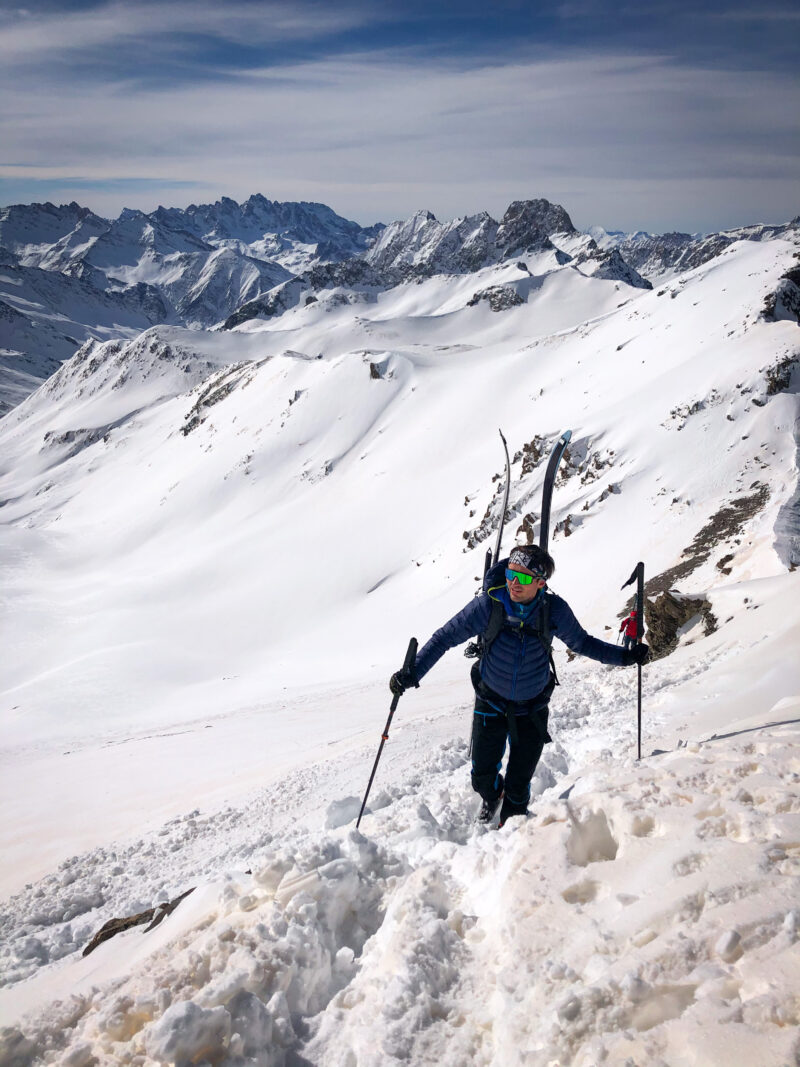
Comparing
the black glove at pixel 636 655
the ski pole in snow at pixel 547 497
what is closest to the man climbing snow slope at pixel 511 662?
the black glove at pixel 636 655

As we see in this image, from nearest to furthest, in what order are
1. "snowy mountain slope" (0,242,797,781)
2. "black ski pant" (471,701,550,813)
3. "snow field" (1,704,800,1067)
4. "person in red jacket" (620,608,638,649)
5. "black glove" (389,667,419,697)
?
"snow field" (1,704,800,1067)
"black ski pant" (471,701,550,813)
"black glove" (389,667,419,697)
"person in red jacket" (620,608,638,649)
"snowy mountain slope" (0,242,797,781)

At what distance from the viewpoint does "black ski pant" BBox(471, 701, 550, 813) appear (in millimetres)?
5141

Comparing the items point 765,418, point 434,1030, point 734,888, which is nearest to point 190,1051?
point 434,1030

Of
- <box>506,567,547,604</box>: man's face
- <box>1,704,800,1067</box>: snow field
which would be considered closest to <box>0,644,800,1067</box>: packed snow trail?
<box>1,704,800,1067</box>: snow field

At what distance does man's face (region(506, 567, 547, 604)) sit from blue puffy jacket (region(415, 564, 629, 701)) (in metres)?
0.08

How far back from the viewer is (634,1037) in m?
2.57

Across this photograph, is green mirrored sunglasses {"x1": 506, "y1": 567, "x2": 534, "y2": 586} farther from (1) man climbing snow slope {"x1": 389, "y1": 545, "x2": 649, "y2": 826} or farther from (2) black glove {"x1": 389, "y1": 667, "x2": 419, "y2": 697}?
(2) black glove {"x1": 389, "y1": 667, "x2": 419, "y2": 697}

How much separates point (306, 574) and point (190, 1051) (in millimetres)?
31572

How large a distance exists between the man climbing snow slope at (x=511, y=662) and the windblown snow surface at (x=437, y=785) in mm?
467

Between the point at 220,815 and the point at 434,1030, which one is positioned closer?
the point at 434,1030

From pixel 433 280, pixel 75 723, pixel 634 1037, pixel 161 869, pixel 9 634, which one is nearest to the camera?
pixel 634 1037

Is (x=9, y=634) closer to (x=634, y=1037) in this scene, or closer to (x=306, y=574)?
(x=306, y=574)

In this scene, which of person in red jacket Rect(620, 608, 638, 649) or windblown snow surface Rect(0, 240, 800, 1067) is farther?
person in red jacket Rect(620, 608, 638, 649)

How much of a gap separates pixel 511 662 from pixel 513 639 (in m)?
0.19
